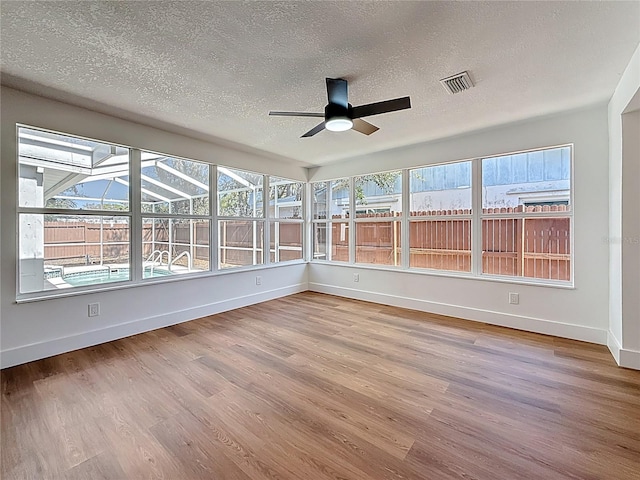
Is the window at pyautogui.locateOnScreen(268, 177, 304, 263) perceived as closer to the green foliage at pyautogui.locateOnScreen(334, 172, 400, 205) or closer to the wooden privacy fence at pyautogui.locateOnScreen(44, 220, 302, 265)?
the wooden privacy fence at pyautogui.locateOnScreen(44, 220, 302, 265)

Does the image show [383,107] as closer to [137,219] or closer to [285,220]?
[137,219]

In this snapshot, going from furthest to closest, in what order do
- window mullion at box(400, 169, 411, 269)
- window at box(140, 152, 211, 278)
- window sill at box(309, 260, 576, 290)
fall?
window mullion at box(400, 169, 411, 269)
window at box(140, 152, 211, 278)
window sill at box(309, 260, 576, 290)

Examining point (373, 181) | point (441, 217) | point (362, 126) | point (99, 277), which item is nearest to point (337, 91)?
point (362, 126)

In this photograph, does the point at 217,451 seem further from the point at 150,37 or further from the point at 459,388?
the point at 150,37

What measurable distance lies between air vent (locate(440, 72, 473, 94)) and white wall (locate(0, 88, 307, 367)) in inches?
124

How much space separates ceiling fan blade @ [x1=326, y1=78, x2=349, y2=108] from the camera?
7.84 ft

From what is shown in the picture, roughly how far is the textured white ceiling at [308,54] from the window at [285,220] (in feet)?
7.34

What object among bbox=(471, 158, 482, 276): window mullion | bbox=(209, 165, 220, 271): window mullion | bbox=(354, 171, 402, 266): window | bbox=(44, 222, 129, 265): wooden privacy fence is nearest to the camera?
bbox=(44, 222, 129, 265): wooden privacy fence

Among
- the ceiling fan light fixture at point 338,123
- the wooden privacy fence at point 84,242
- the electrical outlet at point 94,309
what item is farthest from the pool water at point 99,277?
the ceiling fan light fixture at point 338,123

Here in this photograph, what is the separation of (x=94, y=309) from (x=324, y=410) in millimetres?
2745

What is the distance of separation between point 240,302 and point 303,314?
1.10 metres

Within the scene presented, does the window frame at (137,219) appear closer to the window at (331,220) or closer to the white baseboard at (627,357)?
the window at (331,220)

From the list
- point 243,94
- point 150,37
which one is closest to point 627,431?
point 243,94

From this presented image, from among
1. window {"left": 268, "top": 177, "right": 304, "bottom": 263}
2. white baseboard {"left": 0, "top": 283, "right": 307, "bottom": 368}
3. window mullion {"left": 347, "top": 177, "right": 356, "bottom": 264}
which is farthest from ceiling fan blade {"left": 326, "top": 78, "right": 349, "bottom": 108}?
white baseboard {"left": 0, "top": 283, "right": 307, "bottom": 368}
